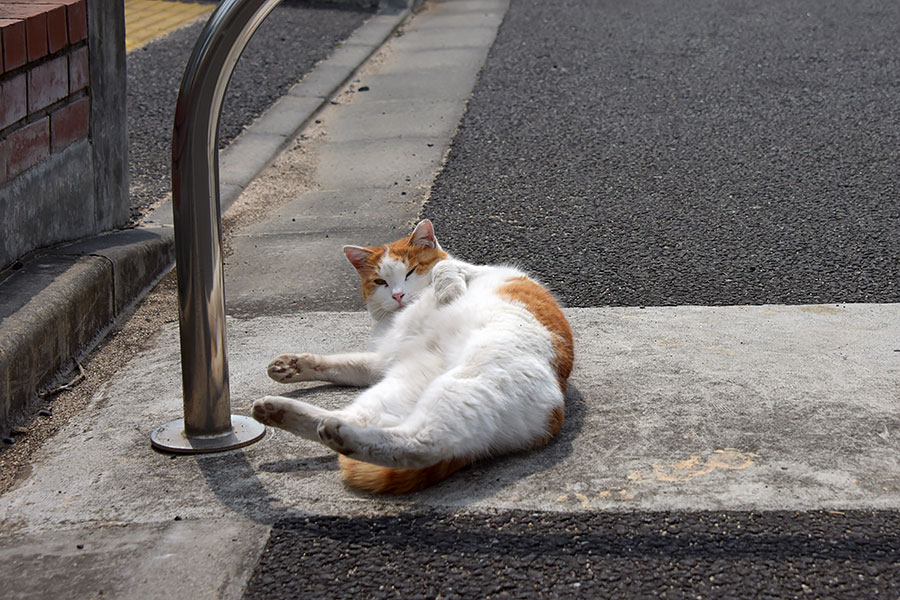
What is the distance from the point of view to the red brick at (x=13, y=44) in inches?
123

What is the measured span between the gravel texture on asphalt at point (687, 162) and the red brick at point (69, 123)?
1.54 metres

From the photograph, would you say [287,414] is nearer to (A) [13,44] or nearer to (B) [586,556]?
(B) [586,556]

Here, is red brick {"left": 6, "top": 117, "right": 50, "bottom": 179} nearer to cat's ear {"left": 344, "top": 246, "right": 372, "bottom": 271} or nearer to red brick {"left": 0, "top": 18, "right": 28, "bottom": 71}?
red brick {"left": 0, "top": 18, "right": 28, "bottom": 71}

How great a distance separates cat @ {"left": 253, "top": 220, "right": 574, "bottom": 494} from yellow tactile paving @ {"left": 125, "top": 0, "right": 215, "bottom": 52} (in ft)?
18.7

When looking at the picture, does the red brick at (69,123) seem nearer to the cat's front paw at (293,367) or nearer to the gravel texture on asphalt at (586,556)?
the cat's front paw at (293,367)

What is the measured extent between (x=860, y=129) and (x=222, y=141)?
3.77 m

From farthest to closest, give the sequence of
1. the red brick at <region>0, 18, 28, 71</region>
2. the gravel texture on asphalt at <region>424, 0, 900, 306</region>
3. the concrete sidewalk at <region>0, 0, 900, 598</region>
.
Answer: the gravel texture on asphalt at <region>424, 0, 900, 306</region>, the red brick at <region>0, 18, 28, 71</region>, the concrete sidewalk at <region>0, 0, 900, 598</region>

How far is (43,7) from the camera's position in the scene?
3475 millimetres

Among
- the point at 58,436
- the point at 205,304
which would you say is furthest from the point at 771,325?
the point at 58,436

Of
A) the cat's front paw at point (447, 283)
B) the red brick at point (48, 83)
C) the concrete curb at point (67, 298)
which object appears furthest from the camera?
the red brick at point (48, 83)

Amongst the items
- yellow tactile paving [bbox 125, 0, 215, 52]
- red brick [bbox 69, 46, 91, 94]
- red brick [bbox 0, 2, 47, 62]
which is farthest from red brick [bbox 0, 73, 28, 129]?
yellow tactile paving [bbox 125, 0, 215, 52]

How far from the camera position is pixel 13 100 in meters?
3.21

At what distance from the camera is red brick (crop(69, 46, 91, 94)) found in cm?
366

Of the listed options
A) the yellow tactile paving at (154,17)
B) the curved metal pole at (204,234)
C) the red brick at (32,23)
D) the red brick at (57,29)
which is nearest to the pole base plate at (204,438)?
the curved metal pole at (204,234)
